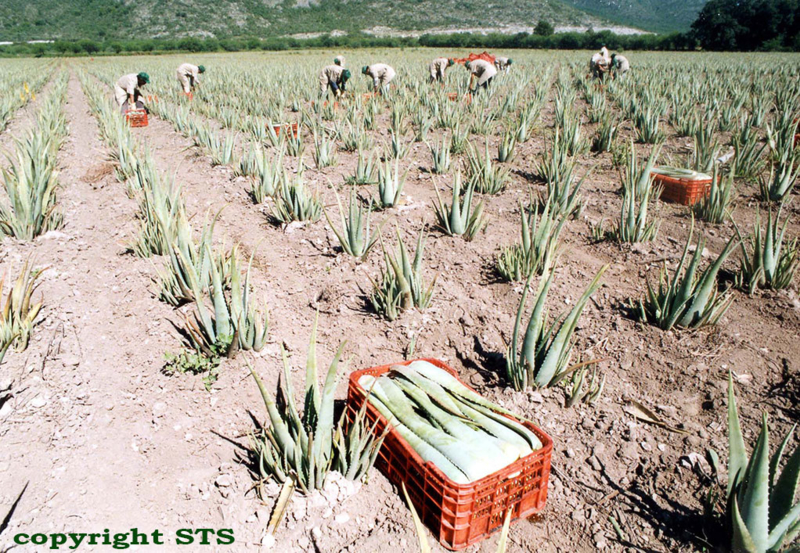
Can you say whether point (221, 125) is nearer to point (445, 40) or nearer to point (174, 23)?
point (445, 40)

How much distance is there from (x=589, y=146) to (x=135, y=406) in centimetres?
523

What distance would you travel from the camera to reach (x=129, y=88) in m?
8.58

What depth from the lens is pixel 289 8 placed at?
99.4 metres

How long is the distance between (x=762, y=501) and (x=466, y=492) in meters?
0.82

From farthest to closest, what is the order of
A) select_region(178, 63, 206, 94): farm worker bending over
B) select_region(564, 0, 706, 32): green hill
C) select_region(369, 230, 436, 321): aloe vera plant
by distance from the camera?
select_region(564, 0, 706, 32): green hill < select_region(178, 63, 206, 94): farm worker bending over < select_region(369, 230, 436, 321): aloe vera plant

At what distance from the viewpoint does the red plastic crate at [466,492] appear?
1.52 m

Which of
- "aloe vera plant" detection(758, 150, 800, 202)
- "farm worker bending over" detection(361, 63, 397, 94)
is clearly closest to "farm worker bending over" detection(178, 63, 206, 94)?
"farm worker bending over" detection(361, 63, 397, 94)

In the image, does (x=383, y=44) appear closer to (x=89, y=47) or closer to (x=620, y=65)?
(x=89, y=47)

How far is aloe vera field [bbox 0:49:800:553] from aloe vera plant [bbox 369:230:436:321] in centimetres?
2

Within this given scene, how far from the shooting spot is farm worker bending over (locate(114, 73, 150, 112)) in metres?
8.38

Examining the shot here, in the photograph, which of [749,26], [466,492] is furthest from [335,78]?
[749,26]

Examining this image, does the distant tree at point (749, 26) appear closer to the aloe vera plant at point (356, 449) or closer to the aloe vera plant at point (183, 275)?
the aloe vera plant at point (183, 275)

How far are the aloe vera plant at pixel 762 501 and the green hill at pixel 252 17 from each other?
89984 mm

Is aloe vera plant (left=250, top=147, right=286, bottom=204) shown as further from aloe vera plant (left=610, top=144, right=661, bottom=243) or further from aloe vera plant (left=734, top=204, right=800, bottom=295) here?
aloe vera plant (left=734, top=204, right=800, bottom=295)
